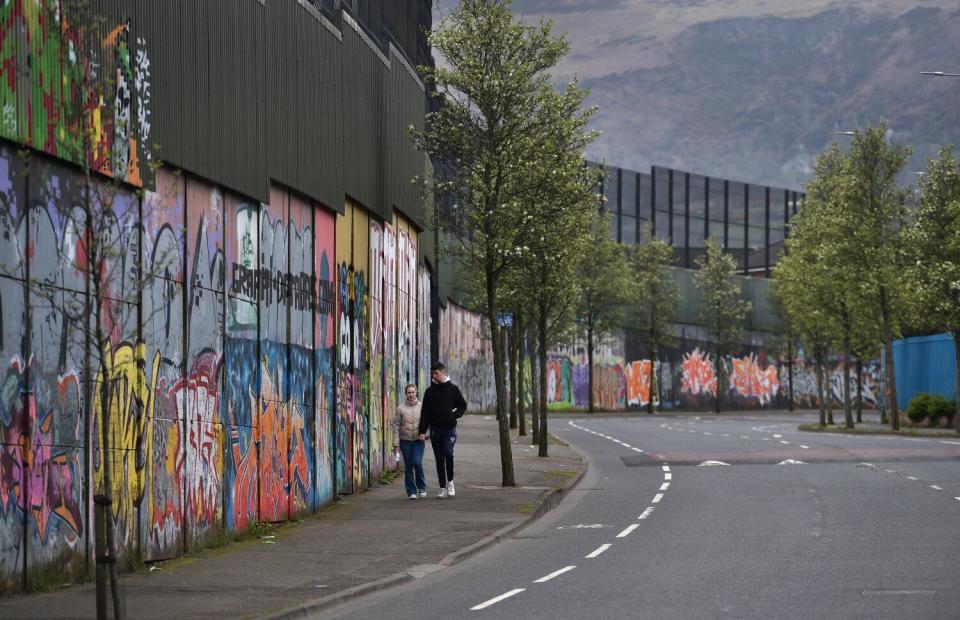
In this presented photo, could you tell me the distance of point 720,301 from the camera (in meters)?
85.6

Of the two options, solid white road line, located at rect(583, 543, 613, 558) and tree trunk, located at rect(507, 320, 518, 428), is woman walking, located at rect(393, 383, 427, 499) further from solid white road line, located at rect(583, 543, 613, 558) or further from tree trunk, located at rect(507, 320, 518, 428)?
tree trunk, located at rect(507, 320, 518, 428)

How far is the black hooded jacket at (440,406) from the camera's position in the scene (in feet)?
75.6

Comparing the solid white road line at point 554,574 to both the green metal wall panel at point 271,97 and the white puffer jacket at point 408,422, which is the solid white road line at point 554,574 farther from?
the white puffer jacket at point 408,422

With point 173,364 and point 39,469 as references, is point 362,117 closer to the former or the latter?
point 173,364

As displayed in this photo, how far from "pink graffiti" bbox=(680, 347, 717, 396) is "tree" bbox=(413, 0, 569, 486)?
62811 mm

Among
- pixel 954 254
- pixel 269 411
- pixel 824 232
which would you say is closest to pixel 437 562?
pixel 269 411

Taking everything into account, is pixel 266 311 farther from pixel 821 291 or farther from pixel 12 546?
pixel 821 291

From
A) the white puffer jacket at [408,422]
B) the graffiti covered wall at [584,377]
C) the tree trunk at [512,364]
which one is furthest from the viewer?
the graffiti covered wall at [584,377]

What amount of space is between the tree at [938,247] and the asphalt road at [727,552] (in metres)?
15.9

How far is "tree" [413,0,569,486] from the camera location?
84.4 feet

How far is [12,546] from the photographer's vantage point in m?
11.9

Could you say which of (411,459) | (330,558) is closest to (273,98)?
(330,558)

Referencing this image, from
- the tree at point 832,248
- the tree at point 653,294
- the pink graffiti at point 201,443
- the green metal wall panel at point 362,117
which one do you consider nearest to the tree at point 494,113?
the green metal wall panel at point 362,117

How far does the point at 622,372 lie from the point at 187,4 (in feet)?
233
